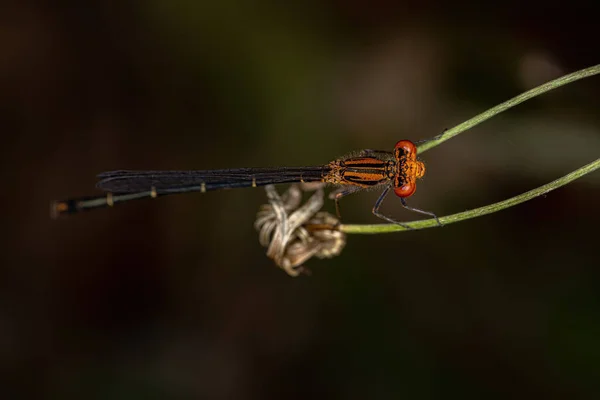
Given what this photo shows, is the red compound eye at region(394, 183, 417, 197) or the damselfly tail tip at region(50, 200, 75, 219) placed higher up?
the damselfly tail tip at region(50, 200, 75, 219)

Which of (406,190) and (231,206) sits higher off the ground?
(231,206)

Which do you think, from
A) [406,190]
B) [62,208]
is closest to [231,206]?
[62,208]

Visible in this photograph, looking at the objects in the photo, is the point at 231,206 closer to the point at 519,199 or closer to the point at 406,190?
the point at 406,190

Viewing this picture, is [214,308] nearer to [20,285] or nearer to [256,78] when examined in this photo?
[20,285]

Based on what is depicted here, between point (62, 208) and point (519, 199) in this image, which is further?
point (62, 208)

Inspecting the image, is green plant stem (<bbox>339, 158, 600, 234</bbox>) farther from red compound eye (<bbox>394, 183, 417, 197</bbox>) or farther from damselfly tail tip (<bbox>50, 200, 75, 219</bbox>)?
damselfly tail tip (<bbox>50, 200, 75, 219</bbox>)

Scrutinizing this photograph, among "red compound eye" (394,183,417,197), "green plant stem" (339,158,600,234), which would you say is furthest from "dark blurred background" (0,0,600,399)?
"green plant stem" (339,158,600,234)

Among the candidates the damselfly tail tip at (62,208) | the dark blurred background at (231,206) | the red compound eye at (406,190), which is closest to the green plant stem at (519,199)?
the dark blurred background at (231,206)

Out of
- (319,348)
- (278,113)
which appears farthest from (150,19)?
(319,348)
